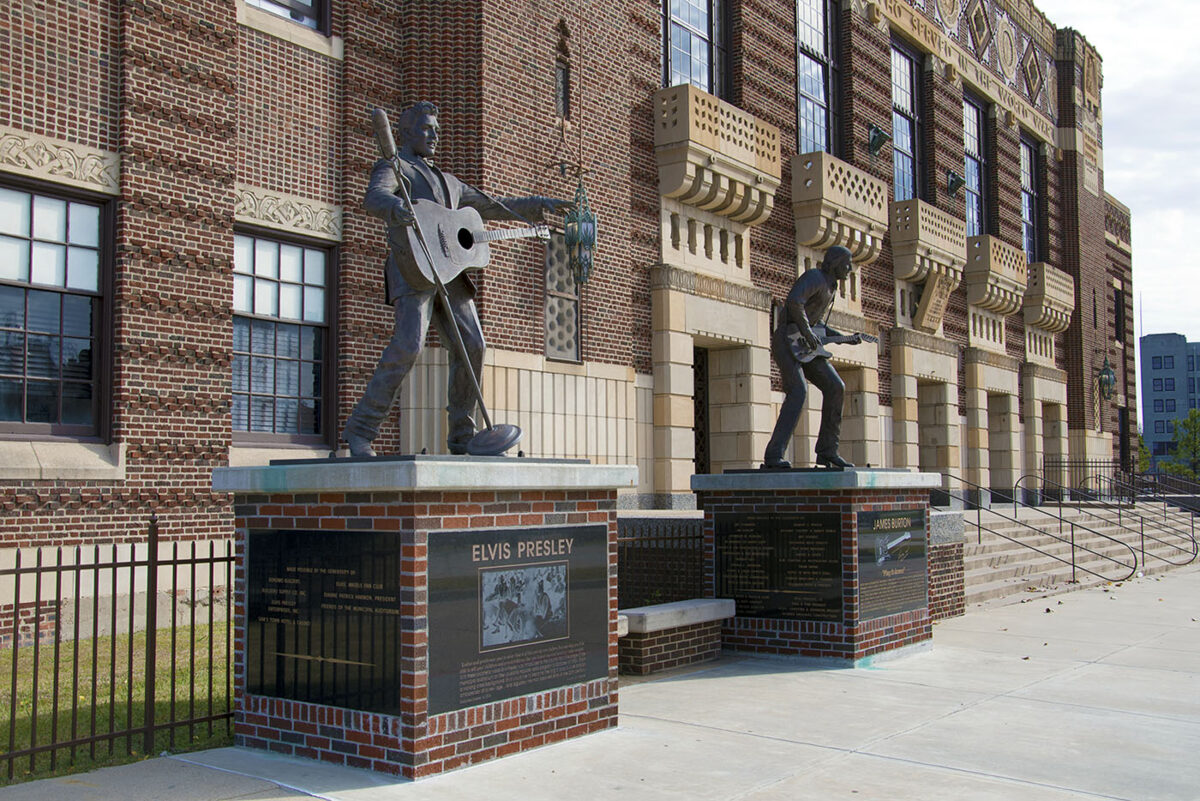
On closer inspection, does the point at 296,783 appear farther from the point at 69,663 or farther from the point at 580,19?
the point at 580,19

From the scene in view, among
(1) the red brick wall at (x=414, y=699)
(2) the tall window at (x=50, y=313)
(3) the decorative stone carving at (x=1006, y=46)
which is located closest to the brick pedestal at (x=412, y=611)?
(1) the red brick wall at (x=414, y=699)

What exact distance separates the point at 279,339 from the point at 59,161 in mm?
3272

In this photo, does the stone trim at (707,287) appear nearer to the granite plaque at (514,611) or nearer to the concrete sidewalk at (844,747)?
the concrete sidewalk at (844,747)

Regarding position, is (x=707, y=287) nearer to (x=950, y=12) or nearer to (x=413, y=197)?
(x=413, y=197)

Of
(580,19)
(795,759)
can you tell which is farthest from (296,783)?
(580,19)

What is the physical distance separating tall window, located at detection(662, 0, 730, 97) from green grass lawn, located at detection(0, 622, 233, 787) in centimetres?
1328

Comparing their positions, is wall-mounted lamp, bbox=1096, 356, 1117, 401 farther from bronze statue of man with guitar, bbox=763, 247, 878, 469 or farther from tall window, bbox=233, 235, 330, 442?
tall window, bbox=233, 235, 330, 442

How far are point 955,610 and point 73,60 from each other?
11.8 metres

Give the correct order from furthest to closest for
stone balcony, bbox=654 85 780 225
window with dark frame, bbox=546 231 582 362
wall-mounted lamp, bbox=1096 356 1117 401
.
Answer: wall-mounted lamp, bbox=1096 356 1117 401 < stone balcony, bbox=654 85 780 225 < window with dark frame, bbox=546 231 582 362

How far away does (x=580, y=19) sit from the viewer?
55.4 feet

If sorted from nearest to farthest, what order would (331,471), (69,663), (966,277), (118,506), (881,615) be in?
1. (331,471)
2. (69,663)
3. (881,615)
4. (118,506)
5. (966,277)

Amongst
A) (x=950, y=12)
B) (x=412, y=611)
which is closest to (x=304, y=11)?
(x=412, y=611)

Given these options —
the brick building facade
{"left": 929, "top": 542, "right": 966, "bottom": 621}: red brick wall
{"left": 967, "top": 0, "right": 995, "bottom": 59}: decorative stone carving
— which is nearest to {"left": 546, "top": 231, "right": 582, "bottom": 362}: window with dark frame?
the brick building facade

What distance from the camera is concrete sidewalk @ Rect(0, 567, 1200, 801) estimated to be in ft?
19.7
